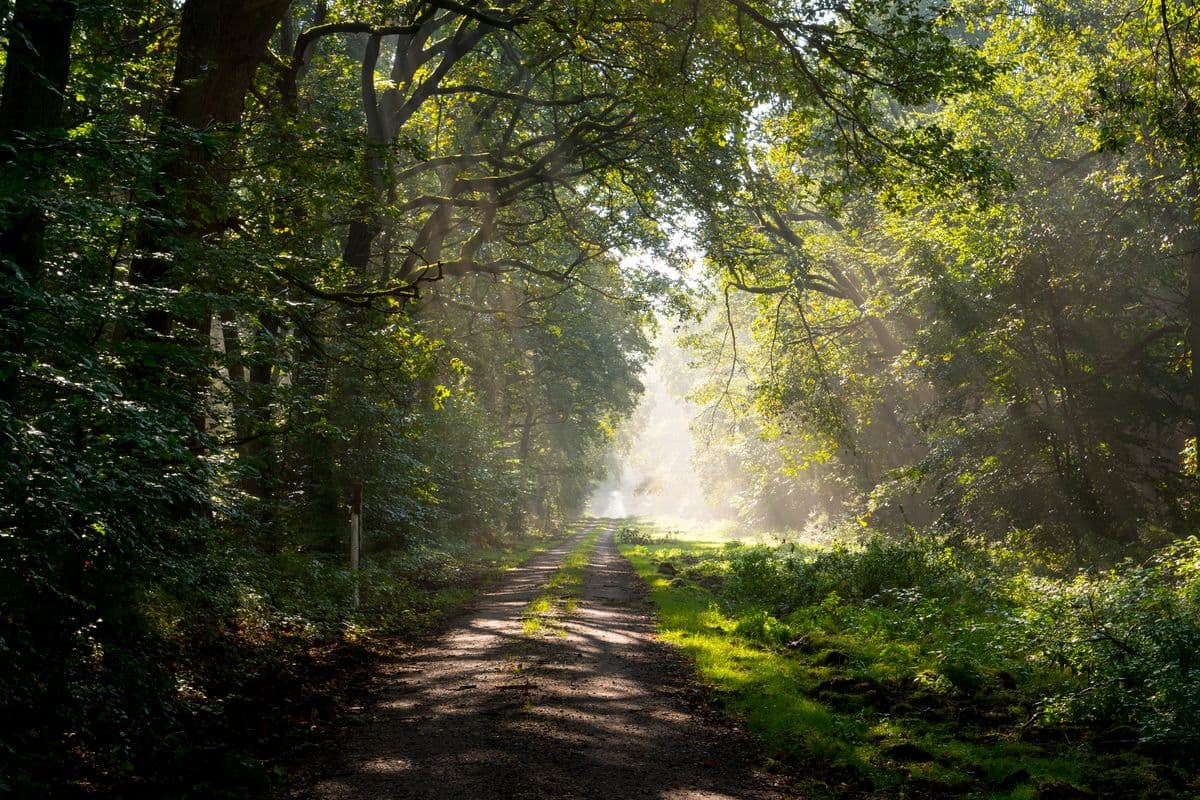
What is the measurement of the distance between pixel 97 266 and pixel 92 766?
3.89 m

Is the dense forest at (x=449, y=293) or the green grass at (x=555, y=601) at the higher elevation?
the dense forest at (x=449, y=293)

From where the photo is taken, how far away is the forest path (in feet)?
17.8

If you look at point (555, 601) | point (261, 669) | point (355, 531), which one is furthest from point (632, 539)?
point (261, 669)

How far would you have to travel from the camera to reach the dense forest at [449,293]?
17.0ft

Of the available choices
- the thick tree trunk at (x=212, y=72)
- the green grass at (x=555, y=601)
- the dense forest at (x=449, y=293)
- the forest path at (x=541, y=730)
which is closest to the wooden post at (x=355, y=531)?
the dense forest at (x=449, y=293)

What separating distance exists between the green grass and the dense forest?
1.91m

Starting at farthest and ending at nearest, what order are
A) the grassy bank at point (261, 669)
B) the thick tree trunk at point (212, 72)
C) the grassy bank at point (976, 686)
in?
the thick tree trunk at point (212, 72)
the grassy bank at point (976, 686)
the grassy bank at point (261, 669)

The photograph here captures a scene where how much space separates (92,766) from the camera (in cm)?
505

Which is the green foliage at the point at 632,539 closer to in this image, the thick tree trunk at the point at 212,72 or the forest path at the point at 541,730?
the forest path at the point at 541,730

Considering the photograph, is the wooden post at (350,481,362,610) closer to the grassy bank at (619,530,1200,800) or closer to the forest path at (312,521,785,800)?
the forest path at (312,521,785,800)

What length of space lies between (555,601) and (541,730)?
28.2 ft

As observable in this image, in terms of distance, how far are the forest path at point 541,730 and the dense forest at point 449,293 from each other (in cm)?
88

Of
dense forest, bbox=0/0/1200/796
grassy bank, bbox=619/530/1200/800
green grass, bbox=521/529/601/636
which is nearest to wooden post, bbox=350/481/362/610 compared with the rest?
dense forest, bbox=0/0/1200/796

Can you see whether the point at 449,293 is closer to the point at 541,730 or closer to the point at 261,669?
the point at 261,669
